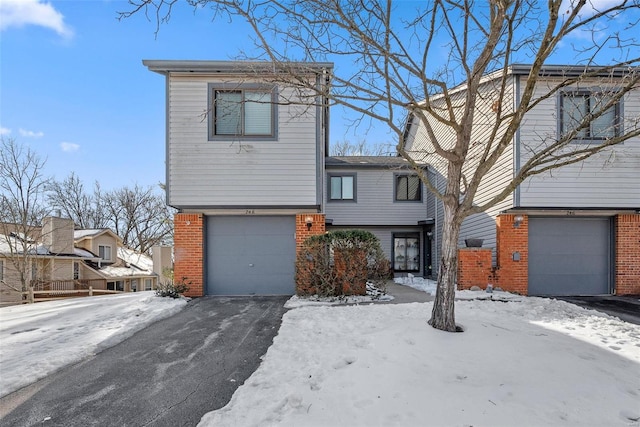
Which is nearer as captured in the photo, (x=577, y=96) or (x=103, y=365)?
(x=103, y=365)

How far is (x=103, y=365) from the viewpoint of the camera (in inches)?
153

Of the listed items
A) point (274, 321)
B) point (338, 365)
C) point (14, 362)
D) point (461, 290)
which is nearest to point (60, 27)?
point (14, 362)

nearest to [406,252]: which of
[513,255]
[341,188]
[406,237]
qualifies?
[406,237]

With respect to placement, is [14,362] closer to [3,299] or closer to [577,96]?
[577,96]

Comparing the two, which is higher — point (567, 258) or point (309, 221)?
point (309, 221)

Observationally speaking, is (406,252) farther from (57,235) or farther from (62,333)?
(57,235)

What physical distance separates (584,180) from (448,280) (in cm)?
704

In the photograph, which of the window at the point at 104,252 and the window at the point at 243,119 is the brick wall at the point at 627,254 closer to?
the window at the point at 243,119

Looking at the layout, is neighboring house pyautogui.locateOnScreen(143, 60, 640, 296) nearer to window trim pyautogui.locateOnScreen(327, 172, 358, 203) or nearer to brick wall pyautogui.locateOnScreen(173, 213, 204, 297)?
brick wall pyautogui.locateOnScreen(173, 213, 204, 297)

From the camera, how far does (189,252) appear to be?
27.5 feet

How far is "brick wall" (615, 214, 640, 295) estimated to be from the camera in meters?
8.79

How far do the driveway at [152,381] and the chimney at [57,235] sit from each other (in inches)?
680

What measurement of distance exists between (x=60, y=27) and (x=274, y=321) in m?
7.10

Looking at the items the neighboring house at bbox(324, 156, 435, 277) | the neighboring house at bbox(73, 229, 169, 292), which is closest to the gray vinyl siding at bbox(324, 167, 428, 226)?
the neighboring house at bbox(324, 156, 435, 277)
